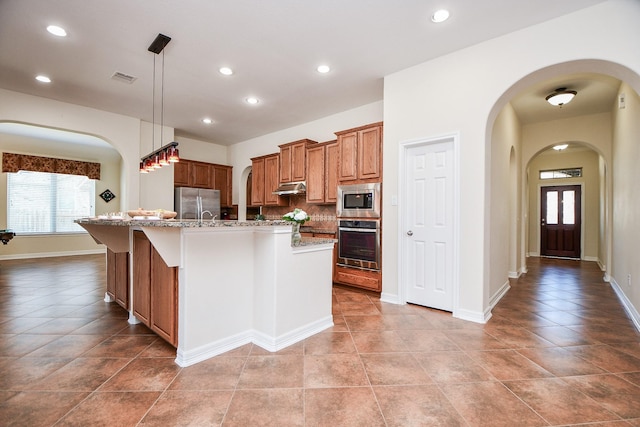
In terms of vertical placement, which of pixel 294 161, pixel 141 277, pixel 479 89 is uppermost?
pixel 479 89

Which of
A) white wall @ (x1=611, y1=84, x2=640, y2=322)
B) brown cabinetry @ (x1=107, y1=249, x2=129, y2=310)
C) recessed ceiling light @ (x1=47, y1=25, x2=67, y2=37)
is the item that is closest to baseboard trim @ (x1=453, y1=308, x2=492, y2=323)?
white wall @ (x1=611, y1=84, x2=640, y2=322)

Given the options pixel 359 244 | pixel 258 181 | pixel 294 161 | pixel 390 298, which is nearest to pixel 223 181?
pixel 258 181

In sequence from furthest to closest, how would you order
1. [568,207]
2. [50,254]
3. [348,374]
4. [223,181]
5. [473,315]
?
[568,207] < [50,254] < [223,181] < [473,315] < [348,374]

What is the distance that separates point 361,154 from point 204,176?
13.5 ft

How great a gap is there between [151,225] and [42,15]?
7.73 feet

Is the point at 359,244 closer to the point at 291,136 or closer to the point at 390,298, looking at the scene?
the point at 390,298

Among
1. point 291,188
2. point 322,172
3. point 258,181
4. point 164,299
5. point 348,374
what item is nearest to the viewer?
point 348,374

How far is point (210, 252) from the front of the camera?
2203 millimetres

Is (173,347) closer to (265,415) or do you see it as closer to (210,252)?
(210,252)

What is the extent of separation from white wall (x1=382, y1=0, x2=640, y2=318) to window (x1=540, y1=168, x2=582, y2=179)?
21.3ft

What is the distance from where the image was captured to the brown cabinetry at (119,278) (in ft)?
10.0

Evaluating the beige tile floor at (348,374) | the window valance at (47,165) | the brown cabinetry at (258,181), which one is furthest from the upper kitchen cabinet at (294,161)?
the window valance at (47,165)

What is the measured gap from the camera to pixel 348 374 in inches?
76.9

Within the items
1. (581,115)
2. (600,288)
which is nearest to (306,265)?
(600,288)
